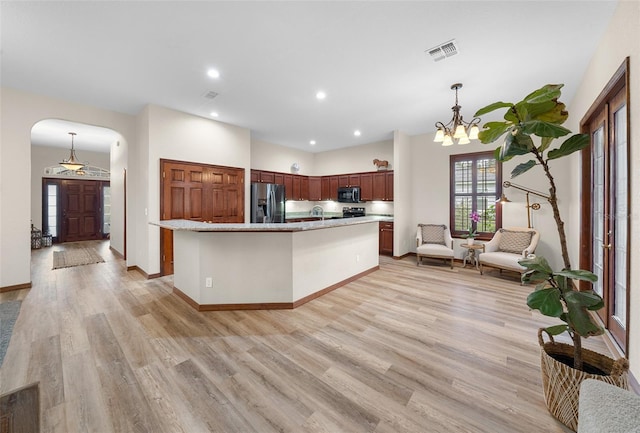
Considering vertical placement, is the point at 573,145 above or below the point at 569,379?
above

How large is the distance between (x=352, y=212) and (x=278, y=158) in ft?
8.57

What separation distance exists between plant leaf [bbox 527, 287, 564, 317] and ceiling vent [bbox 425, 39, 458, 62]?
2.47 m

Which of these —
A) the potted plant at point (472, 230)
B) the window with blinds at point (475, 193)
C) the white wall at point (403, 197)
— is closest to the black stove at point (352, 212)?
the white wall at point (403, 197)

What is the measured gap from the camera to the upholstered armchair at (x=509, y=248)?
433cm

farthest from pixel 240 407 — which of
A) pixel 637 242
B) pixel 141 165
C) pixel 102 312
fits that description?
pixel 141 165

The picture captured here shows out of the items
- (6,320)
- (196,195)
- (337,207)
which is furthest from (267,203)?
(6,320)

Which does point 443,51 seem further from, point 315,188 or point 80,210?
point 80,210

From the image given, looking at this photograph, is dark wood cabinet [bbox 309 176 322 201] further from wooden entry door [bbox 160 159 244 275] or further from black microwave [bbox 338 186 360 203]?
wooden entry door [bbox 160 159 244 275]

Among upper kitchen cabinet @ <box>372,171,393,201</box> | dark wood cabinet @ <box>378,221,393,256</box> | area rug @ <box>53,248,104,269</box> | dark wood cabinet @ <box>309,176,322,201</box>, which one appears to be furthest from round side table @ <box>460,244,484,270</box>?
area rug @ <box>53,248,104,269</box>

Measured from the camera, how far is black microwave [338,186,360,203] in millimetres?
6973

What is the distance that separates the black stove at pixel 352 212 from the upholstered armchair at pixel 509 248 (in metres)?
3.13

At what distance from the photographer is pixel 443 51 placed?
2.73 meters

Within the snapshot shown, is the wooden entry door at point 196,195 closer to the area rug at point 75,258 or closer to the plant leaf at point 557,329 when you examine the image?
the area rug at point 75,258

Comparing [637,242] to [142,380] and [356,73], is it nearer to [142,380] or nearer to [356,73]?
[356,73]
